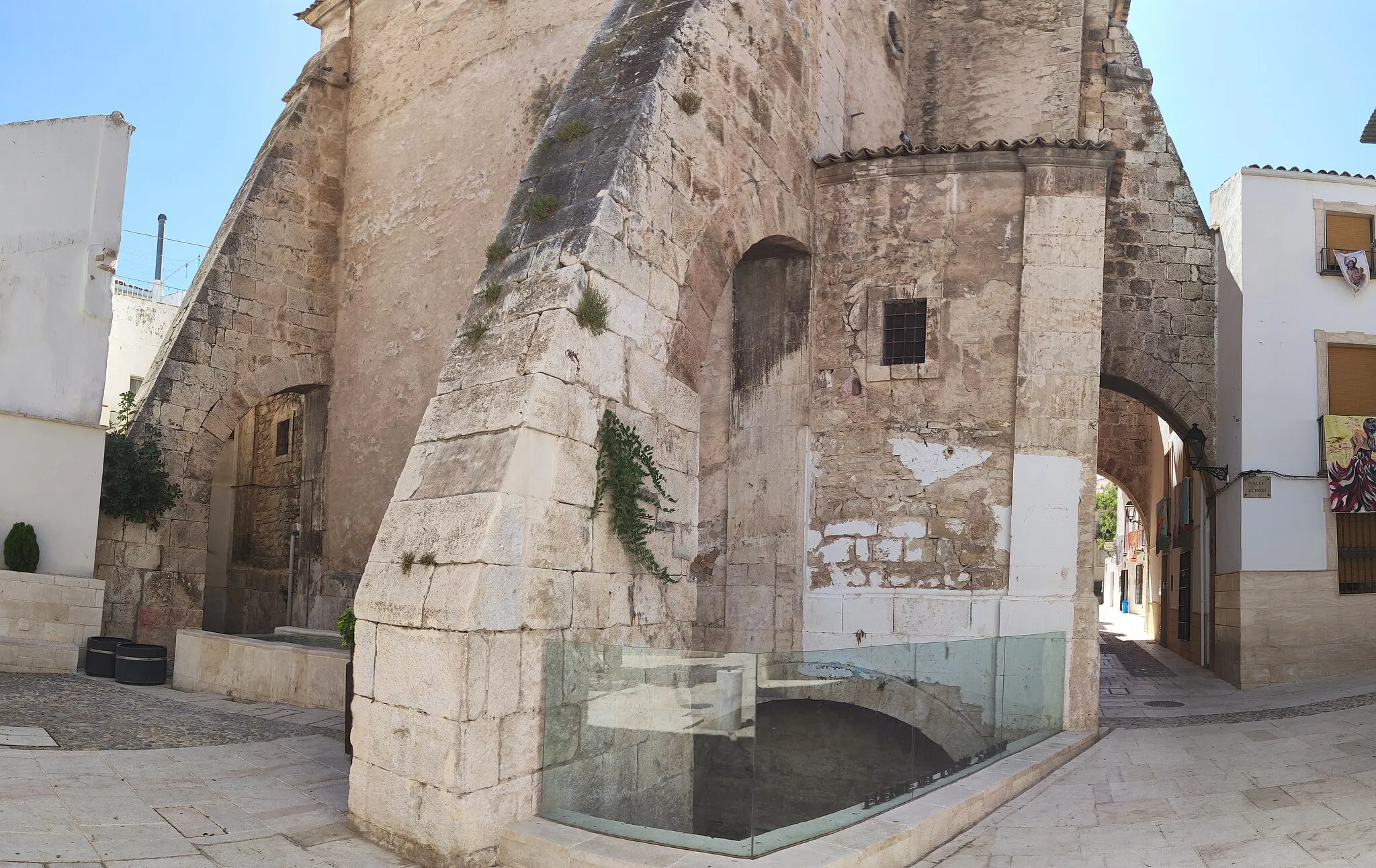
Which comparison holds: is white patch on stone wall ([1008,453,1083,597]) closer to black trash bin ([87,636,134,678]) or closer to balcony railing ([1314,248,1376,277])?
balcony railing ([1314,248,1376,277])

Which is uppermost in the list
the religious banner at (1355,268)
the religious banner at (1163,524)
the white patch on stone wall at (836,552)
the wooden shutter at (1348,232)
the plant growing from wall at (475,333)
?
the wooden shutter at (1348,232)

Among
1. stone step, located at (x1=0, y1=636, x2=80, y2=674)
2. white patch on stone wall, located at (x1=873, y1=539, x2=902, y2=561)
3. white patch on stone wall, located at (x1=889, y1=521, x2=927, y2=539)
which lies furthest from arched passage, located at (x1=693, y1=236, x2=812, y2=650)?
stone step, located at (x1=0, y1=636, x2=80, y2=674)

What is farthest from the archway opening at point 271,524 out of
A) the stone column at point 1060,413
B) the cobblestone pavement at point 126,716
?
the stone column at point 1060,413

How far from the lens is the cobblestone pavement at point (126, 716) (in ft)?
22.4

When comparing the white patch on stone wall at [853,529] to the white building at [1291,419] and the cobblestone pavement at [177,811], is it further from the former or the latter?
the white building at [1291,419]

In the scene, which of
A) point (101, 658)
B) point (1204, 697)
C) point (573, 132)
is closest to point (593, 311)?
point (573, 132)

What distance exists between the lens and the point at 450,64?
12516 mm

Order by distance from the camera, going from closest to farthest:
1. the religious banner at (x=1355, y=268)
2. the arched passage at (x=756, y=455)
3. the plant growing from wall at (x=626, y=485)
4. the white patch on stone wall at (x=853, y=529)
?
the plant growing from wall at (x=626, y=485), the white patch on stone wall at (x=853, y=529), the arched passage at (x=756, y=455), the religious banner at (x=1355, y=268)

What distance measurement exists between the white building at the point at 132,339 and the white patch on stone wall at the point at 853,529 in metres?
17.0

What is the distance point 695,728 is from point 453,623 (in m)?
1.22

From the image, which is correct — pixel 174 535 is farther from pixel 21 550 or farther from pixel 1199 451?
pixel 1199 451

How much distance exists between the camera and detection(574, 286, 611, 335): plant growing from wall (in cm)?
588

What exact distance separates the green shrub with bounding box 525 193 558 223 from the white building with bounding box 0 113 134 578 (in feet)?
19.9

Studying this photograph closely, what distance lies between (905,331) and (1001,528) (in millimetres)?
1835
